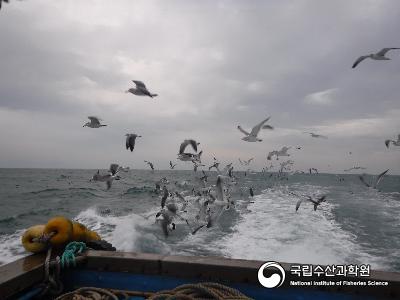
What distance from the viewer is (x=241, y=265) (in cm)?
446

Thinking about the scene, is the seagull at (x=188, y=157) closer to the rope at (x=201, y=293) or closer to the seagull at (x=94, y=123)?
the seagull at (x=94, y=123)

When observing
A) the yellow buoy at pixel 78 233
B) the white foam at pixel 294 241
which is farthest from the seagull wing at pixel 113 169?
the yellow buoy at pixel 78 233

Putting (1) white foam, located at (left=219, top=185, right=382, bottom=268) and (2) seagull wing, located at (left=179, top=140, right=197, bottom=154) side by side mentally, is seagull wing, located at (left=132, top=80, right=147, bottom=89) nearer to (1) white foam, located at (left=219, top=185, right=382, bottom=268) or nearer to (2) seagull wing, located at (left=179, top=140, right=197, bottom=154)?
(2) seagull wing, located at (left=179, top=140, right=197, bottom=154)

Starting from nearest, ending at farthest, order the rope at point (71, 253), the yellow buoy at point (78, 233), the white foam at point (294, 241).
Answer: the rope at point (71, 253)
the yellow buoy at point (78, 233)
the white foam at point (294, 241)

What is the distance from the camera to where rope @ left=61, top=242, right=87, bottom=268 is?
4.85m

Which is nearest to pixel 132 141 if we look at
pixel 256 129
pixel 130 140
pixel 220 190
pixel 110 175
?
pixel 130 140

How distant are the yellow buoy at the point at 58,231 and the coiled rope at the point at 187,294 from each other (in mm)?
1265

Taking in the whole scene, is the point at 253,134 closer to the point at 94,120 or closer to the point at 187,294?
the point at 94,120

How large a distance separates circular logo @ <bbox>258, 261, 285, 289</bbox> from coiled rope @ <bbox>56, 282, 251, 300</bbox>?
0.36 metres

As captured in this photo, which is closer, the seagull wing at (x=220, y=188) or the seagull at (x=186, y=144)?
Result: the seagull wing at (x=220, y=188)

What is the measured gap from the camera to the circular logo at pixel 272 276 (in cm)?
427

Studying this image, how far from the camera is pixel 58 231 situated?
5516 millimetres

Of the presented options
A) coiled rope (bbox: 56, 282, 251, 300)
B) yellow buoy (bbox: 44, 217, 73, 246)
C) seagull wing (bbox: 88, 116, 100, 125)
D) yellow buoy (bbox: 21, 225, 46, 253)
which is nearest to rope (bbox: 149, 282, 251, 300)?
coiled rope (bbox: 56, 282, 251, 300)

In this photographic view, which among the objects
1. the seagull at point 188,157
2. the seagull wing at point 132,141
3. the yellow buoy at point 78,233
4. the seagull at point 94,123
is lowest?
the yellow buoy at point 78,233
